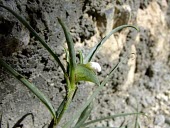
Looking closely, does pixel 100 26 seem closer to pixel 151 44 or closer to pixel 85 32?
pixel 85 32

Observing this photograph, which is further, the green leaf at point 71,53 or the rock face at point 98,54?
the rock face at point 98,54

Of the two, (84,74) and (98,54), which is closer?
(84,74)

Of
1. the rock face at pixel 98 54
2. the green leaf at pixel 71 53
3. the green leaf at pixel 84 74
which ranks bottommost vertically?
the green leaf at pixel 84 74

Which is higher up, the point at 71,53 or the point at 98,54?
the point at 98,54

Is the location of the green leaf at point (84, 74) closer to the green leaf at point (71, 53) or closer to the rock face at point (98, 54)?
the green leaf at point (71, 53)

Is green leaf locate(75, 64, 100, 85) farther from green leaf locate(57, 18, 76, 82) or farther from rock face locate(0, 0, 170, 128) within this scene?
rock face locate(0, 0, 170, 128)

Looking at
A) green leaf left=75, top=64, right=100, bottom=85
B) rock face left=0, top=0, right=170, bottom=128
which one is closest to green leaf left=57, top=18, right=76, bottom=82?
green leaf left=75, top=64, right=100, bottom=85

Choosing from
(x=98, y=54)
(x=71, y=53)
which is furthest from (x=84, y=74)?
(x=98, y=54)

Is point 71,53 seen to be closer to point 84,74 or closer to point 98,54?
point 84,74

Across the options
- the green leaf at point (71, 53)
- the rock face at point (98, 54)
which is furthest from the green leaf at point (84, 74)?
the rock face at point (98, 54)
